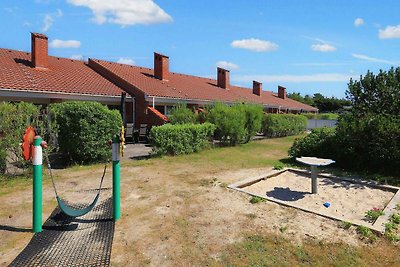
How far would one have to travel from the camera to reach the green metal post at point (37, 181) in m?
4.55

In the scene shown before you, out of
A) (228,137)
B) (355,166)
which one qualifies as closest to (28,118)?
(355,166)

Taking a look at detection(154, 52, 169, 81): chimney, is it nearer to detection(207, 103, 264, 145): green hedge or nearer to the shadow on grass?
detection(207, 103, 264, 145): green hedge

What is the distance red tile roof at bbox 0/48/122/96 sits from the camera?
15539mm

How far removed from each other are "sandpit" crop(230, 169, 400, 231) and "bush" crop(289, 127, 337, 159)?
2.18 metres

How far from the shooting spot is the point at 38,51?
1847 centimetres

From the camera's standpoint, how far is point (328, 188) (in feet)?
24.6

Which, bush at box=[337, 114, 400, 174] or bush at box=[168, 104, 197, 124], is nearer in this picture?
bush at box=[337, 114, 400, 174]

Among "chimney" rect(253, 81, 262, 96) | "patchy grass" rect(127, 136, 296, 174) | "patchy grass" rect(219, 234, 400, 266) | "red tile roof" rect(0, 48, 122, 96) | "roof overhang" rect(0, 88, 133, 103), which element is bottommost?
"patchy grass" rect(219, 234, 400, 266)

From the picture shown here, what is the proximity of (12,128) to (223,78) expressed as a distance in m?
25.9

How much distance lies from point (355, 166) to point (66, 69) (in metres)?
17.5

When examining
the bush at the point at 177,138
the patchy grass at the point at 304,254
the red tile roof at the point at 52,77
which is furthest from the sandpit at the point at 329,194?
the red tile roof at the point at 52,77

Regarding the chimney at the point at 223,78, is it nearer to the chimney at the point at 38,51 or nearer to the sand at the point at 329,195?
the chimney at the point at 38,51

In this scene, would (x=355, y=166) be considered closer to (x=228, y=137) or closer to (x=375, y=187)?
(x=375, y=187)

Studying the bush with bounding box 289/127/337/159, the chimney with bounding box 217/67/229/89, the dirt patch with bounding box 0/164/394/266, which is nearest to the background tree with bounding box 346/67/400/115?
the bush with bounding box 289/127/337/159
